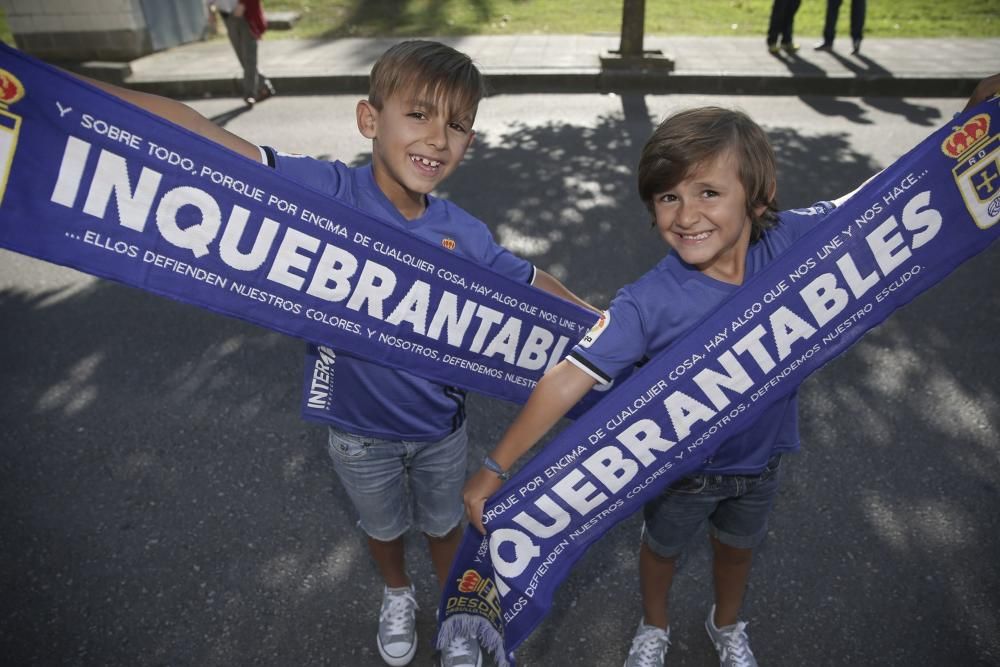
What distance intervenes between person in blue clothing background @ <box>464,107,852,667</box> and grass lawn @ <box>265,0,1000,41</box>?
10.4 m

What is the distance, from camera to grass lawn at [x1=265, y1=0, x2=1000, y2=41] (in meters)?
10.9

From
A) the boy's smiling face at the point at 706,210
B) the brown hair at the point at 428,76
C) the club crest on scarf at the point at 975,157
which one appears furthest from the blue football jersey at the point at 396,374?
the club crest on scarf at the point at 975,157

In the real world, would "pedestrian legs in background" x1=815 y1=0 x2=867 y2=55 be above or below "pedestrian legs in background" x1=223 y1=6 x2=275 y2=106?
above

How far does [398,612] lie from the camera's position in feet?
8.00

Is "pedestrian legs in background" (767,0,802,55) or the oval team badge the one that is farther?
"pedestrian legs in background" (767,0,802,55)

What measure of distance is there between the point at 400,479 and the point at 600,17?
12007mm

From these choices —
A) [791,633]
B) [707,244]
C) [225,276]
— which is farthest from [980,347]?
[225,276]

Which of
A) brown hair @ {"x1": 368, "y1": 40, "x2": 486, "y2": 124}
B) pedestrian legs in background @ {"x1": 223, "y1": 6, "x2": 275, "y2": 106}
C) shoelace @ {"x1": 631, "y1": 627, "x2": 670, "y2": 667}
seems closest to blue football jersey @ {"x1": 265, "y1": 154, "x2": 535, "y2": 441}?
brown hair @ {"x1": 368, "y1": 40, "x2": 486, "y2": 124}

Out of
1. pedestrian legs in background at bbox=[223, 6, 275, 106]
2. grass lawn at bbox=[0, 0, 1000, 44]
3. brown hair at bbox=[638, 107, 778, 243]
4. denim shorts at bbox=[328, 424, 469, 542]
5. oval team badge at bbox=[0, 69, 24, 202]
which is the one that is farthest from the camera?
grass lawn at bbox=[0, 0, 1000, 44]

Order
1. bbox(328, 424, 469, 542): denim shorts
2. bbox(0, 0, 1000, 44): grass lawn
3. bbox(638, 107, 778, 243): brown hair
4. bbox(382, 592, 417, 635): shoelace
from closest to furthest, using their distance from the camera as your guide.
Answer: bbox(638, 107, 778, 243): brown hair → bbox(328, 424, 469, 542): denim shorts → bbox(382, 592, 417, 635): shoelace → bbox(0, 0, 1000, 44): grass lawn

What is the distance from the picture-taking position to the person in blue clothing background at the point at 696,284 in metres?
1.63

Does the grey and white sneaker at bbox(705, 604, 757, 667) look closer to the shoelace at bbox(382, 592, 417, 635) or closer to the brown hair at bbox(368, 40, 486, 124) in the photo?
the shoelace at bbox(382, 592, 417, 635)

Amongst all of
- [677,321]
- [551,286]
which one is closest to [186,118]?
[551,286]

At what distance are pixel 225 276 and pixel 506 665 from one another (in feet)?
4.80
